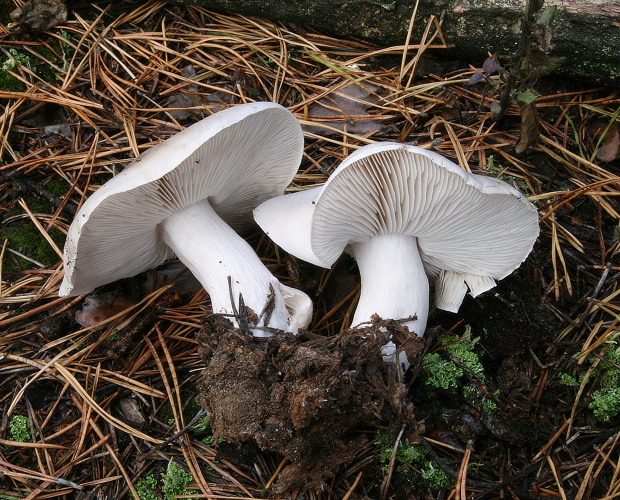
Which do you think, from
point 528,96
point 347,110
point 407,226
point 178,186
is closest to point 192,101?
point 347,110

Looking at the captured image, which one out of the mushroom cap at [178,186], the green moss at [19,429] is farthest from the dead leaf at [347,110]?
the green moss at [19,429]

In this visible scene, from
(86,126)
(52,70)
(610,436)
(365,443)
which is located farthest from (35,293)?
(610,436)

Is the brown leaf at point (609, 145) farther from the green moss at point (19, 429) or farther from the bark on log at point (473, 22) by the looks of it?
the green moss at point (19, 429)

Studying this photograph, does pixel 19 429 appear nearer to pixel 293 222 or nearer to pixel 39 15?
pixel 293 222

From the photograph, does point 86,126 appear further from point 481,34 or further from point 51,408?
point 481,34

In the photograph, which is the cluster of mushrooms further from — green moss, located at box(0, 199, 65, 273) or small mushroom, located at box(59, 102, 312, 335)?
green moss, located at box(0, 199, 65, 273)

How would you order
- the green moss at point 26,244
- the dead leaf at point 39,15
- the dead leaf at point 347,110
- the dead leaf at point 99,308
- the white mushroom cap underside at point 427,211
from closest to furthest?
1. the white mushroom cap underside at point 427,211
2. the dead leaf at point 99,308
3. the green moss at point 26,244
4. the dead leaf at point 347,110
5. the dead leaf at point 39,15
